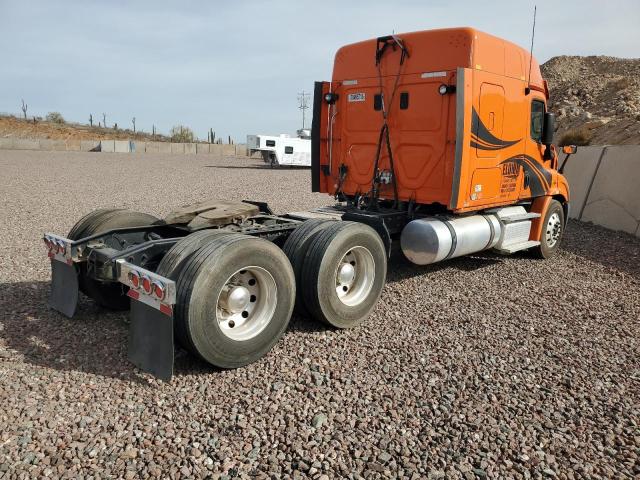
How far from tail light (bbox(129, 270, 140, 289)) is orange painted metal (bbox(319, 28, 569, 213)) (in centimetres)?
394

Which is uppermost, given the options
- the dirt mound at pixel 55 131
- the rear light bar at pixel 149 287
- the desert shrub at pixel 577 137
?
the dirt mound at pixel 55 131

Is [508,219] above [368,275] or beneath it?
above

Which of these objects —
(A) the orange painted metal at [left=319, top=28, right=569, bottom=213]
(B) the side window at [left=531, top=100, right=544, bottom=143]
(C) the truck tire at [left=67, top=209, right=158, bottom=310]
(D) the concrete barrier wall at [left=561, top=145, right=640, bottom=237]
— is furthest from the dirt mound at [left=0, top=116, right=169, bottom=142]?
(B) the side window at [left=531, top=100, right=544, bottom=143]

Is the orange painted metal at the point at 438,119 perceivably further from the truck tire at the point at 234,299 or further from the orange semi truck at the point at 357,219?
the truck tire at the point at 234,299

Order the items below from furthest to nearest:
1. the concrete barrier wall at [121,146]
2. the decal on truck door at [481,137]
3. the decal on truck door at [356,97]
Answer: the concrete barrier wall at [121,146]
the decal on truck door at [356,97]
the decal on truck door at [481,137]

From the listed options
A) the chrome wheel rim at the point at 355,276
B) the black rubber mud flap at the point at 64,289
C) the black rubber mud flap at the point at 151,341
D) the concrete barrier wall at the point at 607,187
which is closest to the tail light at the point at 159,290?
the black rubber mud flap at the point at 151,341

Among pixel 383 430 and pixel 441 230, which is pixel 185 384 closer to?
pixel 383 430

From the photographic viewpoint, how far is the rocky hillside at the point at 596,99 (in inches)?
656

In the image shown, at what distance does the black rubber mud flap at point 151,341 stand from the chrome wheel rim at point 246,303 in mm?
476

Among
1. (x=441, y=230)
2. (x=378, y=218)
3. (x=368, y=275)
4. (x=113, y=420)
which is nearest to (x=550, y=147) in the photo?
(x=441, y=230)

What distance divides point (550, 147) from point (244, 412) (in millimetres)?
6926

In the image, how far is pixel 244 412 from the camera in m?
3.33

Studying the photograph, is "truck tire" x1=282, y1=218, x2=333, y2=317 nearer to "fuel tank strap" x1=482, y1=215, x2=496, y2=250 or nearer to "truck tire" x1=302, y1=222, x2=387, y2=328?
"truck tire" x1=302, y1=222, x2=387, y2=328

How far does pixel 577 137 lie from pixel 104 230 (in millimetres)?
17849
